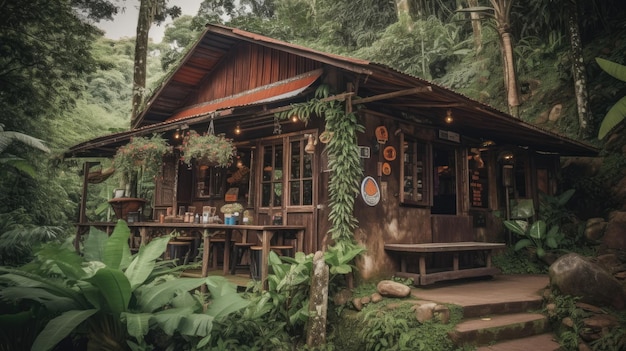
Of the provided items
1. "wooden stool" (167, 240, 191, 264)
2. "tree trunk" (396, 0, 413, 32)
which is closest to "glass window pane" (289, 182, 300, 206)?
"wooden stool" (167, 240, 191, 264)

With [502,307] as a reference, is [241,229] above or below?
above

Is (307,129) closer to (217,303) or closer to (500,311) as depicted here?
(217,303)

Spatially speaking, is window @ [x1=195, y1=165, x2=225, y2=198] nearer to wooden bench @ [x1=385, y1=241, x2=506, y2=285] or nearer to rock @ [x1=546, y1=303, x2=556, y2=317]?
wooden bench @ [x1=385, y1=241, x2=506, y2=285]

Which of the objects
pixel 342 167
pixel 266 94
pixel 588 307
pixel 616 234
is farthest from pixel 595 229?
pixel 266 94

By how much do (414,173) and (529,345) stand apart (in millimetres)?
3607

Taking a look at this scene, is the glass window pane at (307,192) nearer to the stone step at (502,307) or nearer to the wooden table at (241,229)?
the wooden table at (241,229)

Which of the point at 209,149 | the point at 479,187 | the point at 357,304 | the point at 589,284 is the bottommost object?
the point at 357,304

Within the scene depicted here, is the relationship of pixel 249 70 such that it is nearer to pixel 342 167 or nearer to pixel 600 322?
pixel 342 167

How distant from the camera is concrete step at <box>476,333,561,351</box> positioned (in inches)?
190

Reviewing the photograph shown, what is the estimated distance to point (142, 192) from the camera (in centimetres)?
1605

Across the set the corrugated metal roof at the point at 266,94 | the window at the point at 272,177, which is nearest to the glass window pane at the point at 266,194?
the window at the point at 272,177

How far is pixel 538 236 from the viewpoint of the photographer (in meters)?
9.41

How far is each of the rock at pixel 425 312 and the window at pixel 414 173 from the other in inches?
101

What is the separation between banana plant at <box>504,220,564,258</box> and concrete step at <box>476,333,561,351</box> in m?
4.51
